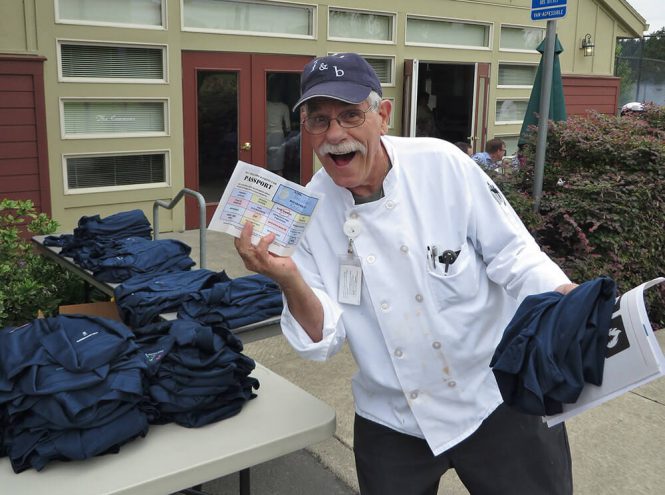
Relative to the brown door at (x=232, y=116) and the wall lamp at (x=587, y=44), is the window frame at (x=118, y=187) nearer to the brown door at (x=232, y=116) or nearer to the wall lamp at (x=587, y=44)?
the brown door at (x=232, y=116)

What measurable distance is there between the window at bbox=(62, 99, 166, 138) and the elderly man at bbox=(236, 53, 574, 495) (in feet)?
20.2

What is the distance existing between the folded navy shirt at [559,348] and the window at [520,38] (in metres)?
10.5

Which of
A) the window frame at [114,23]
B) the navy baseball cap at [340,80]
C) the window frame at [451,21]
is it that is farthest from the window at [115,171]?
the navy baseball cap at [340,80]

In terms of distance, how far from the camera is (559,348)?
1.66 meters

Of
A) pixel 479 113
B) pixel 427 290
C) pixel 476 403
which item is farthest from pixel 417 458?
pixel 479 113

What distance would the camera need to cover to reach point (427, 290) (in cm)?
198

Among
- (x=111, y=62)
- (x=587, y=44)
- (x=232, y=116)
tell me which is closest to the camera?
(x=111, y=62)

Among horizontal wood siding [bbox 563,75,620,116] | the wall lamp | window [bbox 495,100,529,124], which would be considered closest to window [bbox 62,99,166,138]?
window [bbox 495,100,529,124]

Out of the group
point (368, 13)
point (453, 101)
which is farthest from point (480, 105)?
point (368, 13)

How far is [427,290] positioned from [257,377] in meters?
1.00

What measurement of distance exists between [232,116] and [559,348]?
24.9 feet

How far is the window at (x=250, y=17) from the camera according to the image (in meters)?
8.15

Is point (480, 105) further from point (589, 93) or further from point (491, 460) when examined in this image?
point (491, 460)

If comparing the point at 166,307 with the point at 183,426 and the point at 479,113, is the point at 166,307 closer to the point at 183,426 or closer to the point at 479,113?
the point at 183,426
